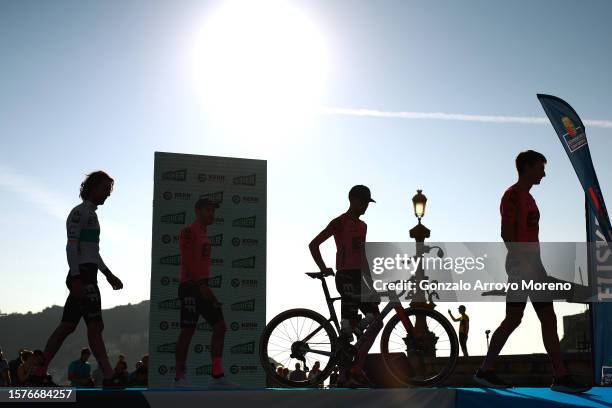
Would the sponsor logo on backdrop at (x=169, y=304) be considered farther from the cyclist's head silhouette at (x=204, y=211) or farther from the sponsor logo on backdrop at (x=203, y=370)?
the cyclist's head silhouette at (x=204, y=211)

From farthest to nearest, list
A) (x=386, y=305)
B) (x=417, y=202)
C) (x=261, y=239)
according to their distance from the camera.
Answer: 1. (x=417, y=202)
2. (x=261, y=239)
3. (x=386, y=305)

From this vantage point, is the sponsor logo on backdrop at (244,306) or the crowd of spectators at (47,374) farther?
the sponsor logo on backdrop at (244,306)

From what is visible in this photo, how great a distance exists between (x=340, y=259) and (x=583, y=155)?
7230 millimetres

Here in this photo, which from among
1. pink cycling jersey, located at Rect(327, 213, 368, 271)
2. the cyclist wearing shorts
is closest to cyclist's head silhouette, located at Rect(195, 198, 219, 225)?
pink cycling jersey, located at Rect(327, 213, 368, 271)

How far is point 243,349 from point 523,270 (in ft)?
22.2

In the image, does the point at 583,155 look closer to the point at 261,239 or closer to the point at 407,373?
the point at 261,239

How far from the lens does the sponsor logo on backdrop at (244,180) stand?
44.1ft

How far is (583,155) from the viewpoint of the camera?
13602 mm

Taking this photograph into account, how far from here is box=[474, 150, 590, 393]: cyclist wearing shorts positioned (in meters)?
7.33

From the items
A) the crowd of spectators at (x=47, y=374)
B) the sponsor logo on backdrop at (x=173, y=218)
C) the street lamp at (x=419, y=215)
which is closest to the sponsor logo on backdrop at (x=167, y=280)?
the sponsor logo on backdrop at (x=173, y=218)

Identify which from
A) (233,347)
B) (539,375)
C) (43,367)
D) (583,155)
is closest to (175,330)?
(233,347)

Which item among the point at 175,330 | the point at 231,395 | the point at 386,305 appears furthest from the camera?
the point at 175,330

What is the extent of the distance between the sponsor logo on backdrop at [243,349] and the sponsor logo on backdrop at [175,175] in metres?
3.06

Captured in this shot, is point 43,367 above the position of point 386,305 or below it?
below
